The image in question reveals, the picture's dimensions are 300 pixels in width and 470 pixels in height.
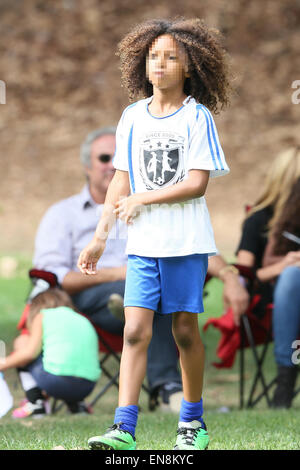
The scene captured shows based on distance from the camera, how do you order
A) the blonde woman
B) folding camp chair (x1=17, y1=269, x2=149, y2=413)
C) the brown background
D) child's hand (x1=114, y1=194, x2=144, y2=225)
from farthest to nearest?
the brown background < the blonde woman < folding camp chair (x1=17, y1=269, x2=149, y2=413) < child's hand (x1=114, y1=194, x2=144, y2=225)

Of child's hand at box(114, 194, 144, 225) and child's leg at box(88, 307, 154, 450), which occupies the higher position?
child's hand at box(114, 194, 144, 225)

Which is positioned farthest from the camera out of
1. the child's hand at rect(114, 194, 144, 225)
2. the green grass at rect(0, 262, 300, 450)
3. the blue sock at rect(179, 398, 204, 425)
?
A: the green grass at rect(0, 262, 300, 450)

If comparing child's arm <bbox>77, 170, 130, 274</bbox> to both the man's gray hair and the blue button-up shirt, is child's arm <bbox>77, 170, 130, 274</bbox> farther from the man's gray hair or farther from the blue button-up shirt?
the man's gray hair

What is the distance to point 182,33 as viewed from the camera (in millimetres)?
A: 2201

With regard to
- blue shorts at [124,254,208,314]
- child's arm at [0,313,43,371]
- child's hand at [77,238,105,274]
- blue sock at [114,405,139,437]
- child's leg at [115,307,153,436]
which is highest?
child's hand at [77,238,105,274]

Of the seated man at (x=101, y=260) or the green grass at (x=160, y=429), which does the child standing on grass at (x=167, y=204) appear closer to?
the green grass at (x=160, y=429)

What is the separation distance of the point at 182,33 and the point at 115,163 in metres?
0.38

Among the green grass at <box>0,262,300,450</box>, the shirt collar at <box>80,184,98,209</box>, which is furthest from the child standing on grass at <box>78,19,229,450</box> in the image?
the shirt collar at <box>80,184,98,209</box>

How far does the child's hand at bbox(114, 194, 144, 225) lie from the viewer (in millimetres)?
2119

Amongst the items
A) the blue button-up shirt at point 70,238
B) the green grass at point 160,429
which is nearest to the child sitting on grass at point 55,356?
the green grass at point 160,429

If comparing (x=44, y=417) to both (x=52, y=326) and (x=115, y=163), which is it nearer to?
(x=52, y=326)

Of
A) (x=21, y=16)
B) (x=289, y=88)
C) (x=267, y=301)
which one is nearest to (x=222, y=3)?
(x=289, y=88)

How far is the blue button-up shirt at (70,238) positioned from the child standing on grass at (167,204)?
5.63 feet

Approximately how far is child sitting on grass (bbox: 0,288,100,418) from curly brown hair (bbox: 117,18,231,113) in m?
1.39
